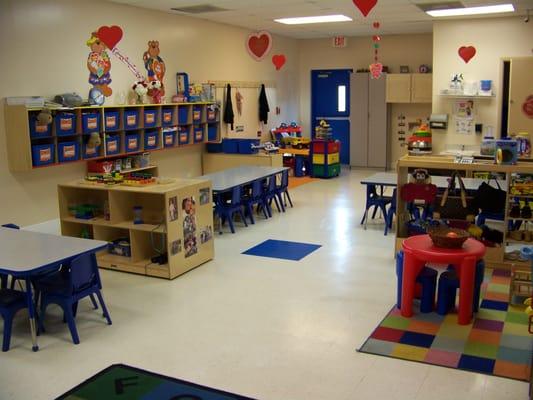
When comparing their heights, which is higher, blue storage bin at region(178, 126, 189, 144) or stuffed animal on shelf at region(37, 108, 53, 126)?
stuffed animal on shelf at region(37, 108, 53, 126)

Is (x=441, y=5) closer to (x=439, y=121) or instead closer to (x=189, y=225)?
(x=439, y=121)

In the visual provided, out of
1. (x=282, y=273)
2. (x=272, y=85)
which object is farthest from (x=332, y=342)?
(x=272, y=85)

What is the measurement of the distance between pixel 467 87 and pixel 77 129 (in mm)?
6616

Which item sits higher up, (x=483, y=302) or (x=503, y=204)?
(x=503, y=204)

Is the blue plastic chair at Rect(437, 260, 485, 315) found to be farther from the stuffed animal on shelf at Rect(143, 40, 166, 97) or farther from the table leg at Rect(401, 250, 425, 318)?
the stuffed animal on shelf at Rect(143, 40, 166, 97)

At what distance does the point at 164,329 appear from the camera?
4660mm

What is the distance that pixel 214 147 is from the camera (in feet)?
34.8

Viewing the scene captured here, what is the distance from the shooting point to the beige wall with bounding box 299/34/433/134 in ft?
41.7

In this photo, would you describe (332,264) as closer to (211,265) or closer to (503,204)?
(211,265)

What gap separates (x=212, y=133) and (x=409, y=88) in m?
4.47

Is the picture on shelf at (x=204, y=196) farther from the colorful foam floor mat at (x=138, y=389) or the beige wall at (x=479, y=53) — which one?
the beige wall at (x=479, y=53)

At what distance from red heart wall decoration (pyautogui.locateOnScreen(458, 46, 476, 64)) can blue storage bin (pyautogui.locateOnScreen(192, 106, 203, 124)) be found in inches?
180

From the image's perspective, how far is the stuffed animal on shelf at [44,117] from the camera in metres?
6.81

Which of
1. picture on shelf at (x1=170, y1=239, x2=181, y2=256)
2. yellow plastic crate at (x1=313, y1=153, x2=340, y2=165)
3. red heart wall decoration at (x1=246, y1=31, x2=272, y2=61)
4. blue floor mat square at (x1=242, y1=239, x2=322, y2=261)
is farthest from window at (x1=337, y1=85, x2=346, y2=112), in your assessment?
picture on shelf at (x1=170, y1=239, x2=181, y2=256)
